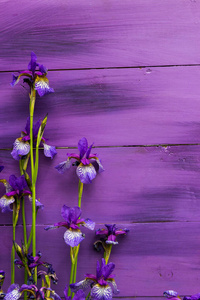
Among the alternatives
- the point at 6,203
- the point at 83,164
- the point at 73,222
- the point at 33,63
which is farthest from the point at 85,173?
the point at 33,63

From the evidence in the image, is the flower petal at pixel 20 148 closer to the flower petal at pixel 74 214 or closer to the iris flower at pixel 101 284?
the flower petal at pixel 74 214

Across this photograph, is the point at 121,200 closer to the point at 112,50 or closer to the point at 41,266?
the point at 41,266

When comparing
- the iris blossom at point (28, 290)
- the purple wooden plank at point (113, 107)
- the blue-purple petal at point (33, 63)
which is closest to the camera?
the iris blossom at point (28, 290)

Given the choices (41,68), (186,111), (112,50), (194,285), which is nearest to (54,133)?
(41,68)

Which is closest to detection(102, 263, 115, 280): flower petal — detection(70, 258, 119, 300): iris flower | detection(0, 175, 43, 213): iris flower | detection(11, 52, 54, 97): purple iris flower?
detection(70, 258, 119, 300): iris flower

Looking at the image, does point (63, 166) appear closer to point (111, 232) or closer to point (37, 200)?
point (37, 200)

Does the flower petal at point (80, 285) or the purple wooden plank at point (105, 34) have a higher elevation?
the purple wooden plank at point (105, 34)

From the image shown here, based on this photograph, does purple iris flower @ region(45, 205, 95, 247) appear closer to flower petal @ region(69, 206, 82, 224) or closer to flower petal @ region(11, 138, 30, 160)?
flower petal @ region(69, 206, 82, 224)

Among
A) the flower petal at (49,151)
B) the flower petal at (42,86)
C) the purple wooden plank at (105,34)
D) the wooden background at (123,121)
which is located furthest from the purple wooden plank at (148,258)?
the purple wooden plank at (105,34)
